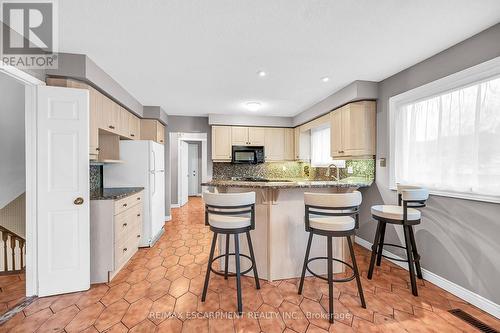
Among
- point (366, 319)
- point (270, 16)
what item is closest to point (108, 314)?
point (366, 319)

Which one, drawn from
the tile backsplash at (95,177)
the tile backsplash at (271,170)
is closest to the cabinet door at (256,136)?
the tile backsplash at (271,170)

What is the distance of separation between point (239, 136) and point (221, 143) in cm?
45

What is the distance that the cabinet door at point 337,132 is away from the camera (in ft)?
11.0

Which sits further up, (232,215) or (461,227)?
(232,215)

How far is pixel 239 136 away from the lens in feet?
16.0

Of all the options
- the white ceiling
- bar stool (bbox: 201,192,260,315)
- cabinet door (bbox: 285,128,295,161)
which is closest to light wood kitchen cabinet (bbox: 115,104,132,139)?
the white ceiling

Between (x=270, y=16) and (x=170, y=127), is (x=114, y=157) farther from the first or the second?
(x=270, y=16)

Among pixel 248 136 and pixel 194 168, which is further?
pixel 194 168

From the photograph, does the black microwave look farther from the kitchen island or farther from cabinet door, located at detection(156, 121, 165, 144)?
the kitchen island

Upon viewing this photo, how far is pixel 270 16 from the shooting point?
165 cm

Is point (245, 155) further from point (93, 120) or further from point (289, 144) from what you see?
point (93, 120)

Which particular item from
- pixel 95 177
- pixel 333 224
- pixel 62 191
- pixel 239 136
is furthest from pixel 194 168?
pixel 333 224

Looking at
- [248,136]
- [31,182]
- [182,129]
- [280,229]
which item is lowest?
[280,229]

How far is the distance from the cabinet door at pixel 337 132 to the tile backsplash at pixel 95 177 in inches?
147
